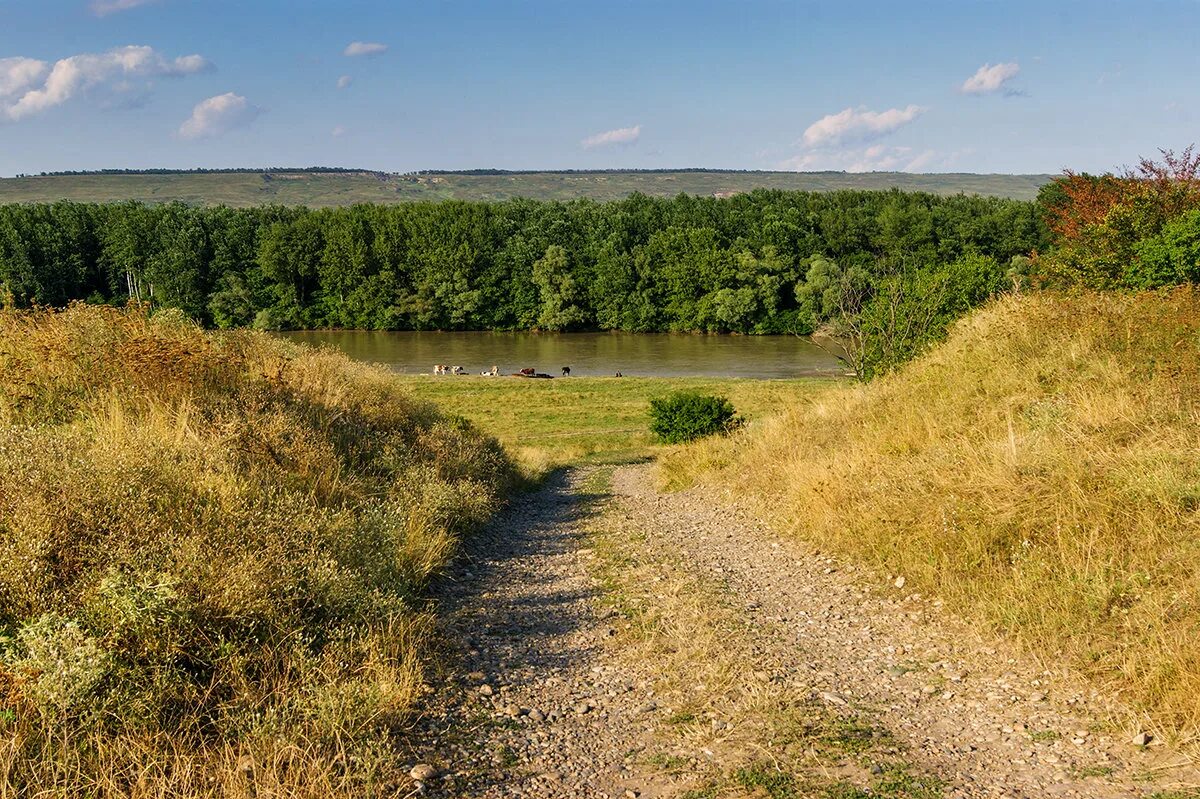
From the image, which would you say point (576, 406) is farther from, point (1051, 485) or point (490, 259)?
point (490, 259)

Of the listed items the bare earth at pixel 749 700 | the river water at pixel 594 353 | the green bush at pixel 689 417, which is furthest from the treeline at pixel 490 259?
the bare earth at pixel 749 700

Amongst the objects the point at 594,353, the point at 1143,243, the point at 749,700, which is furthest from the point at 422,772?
the point at 594,353

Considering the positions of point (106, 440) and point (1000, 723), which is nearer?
point (1000, 723)

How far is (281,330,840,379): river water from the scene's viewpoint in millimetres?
61469

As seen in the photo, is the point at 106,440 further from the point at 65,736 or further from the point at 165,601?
the point at 65,736

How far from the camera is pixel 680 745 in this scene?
15.0 feet

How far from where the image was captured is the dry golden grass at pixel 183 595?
3973 millimetres

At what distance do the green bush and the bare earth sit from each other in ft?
61.3

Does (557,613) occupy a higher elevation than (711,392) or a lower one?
higher

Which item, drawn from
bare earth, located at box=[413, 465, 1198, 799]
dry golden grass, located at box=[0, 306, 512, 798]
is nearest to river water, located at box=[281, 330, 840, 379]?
dry golden grass, located at box=[0, 306, 512, 798]

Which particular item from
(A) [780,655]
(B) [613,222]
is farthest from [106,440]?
(B) [613,222]

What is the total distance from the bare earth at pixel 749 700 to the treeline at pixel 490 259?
73.7m

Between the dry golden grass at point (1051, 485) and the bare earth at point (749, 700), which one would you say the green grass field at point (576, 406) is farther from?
the bare earth at point (749, 700)

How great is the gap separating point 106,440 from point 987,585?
7.01 metres
